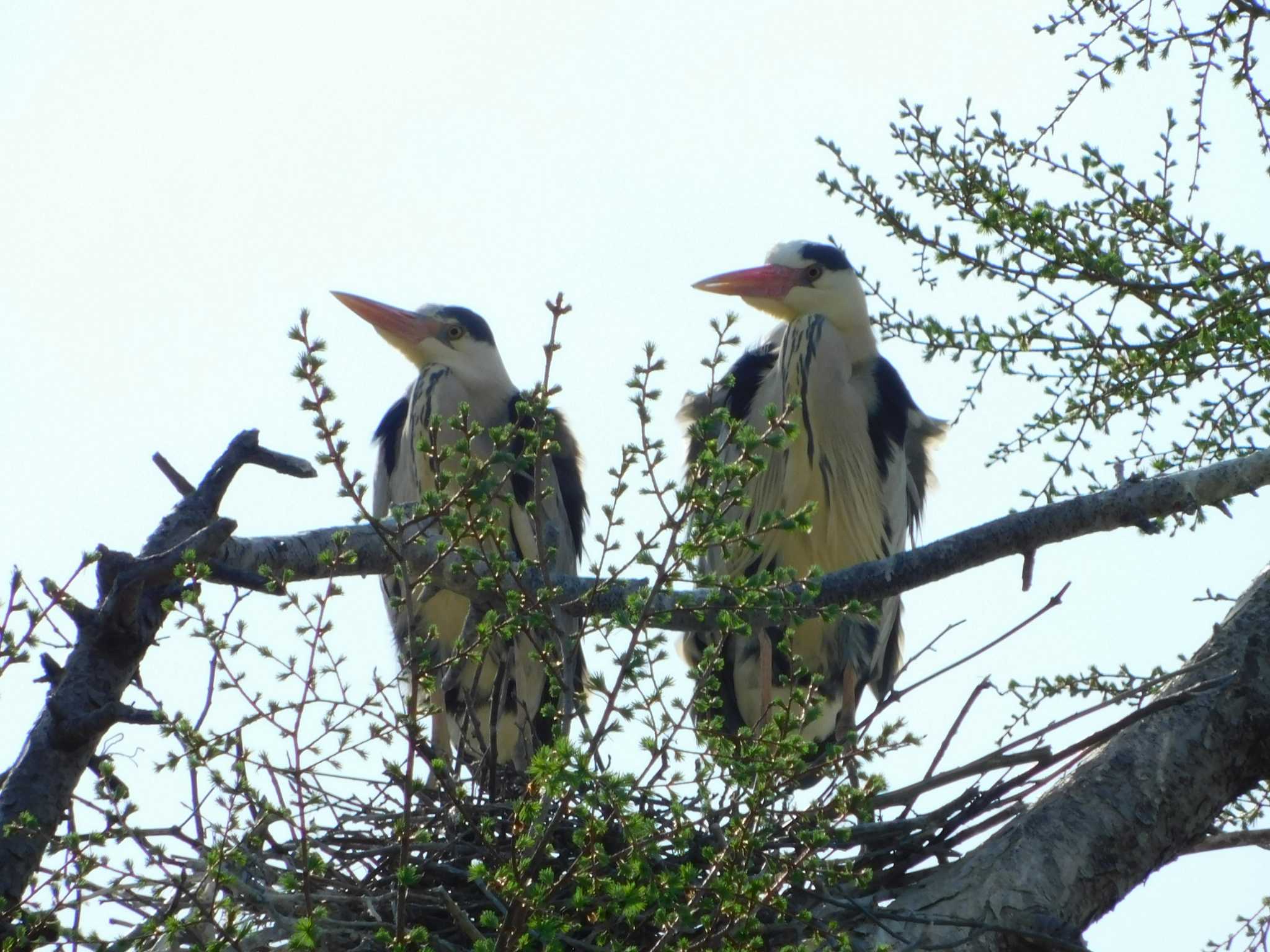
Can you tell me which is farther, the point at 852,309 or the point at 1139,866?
the point at 852,309

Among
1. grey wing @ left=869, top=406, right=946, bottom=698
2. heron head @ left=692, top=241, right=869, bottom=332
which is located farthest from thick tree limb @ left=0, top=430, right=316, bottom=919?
heron head @ left=692, top=241, right=869, bottom=332

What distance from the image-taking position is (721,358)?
7.21ft

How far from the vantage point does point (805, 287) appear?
5070mm

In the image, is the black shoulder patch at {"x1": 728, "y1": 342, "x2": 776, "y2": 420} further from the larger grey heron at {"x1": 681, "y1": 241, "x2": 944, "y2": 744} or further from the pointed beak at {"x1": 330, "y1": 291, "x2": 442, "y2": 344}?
the pointed beak at {"x1": 330, "y1": 291, "x2": 442, "y2": 344}

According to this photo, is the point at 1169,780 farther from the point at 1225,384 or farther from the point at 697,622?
the point at 1225,384

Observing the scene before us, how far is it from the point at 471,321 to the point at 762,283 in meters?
0.95

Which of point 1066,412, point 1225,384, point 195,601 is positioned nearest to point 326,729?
point 195,601

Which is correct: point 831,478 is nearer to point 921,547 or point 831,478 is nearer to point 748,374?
point 748,374

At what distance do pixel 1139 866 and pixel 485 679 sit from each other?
109 inches

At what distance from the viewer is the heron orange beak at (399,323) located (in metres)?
5.18

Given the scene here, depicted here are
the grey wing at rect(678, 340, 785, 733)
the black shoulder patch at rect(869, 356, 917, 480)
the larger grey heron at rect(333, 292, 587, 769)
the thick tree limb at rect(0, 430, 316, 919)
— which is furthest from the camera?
the black shoulder patch at rect(869, 356, 917, 480)

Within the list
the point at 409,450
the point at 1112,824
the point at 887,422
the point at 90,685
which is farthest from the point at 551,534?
the point at 1112,824

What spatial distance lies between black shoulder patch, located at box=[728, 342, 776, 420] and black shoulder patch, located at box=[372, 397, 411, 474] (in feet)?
3.33

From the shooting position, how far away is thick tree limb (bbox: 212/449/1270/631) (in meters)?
2.50
